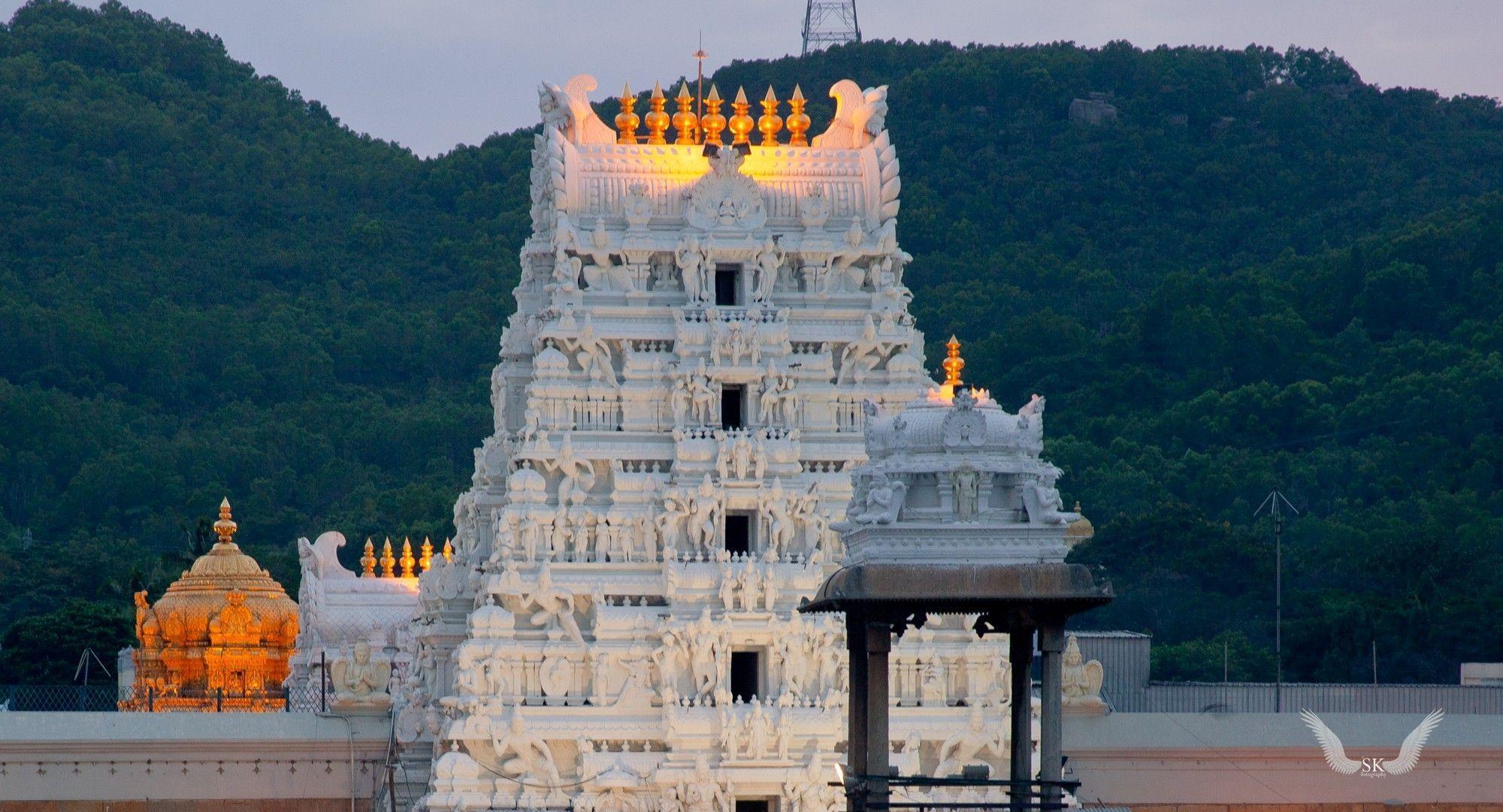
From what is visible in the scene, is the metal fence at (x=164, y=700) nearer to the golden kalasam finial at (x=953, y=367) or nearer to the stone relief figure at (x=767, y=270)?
the stone relief figure at (x=767, y=270)

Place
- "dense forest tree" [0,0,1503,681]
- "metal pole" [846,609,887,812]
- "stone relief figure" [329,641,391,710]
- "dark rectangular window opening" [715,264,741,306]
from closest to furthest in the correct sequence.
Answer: "metal pole" [846,609,887,812], "dark rectangular window opening" [715,264,741,306], "stone relief figure" [329,641,391,710], "dense forest tree" [0,0,1503,681]

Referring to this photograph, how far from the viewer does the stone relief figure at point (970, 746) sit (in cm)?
5150

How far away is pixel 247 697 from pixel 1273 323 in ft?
145

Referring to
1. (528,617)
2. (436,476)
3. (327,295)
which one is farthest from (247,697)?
(327,295)

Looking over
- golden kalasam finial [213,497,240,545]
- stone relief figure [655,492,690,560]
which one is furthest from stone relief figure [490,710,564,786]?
golden kalasam finial [213,497,240,545]

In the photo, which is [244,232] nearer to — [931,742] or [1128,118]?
[1128,118]

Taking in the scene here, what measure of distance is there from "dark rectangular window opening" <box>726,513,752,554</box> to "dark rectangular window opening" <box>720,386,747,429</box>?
4.62ft

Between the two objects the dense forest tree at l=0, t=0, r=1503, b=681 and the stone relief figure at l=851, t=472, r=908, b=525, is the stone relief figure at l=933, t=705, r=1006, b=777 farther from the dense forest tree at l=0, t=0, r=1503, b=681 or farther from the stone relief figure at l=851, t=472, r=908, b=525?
the dense forest tree at l=0, t=0, r=1503, b=681

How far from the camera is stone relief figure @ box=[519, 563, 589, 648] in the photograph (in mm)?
52188

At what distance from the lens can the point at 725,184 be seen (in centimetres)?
5381

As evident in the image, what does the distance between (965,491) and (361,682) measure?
1981cm

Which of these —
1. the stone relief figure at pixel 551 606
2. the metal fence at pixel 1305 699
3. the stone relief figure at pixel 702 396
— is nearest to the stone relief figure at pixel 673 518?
the stone relief figure at pixel 702 396

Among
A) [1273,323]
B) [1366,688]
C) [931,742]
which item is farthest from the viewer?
[1273,323]

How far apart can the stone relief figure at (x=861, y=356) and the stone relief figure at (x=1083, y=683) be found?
18.3ft
